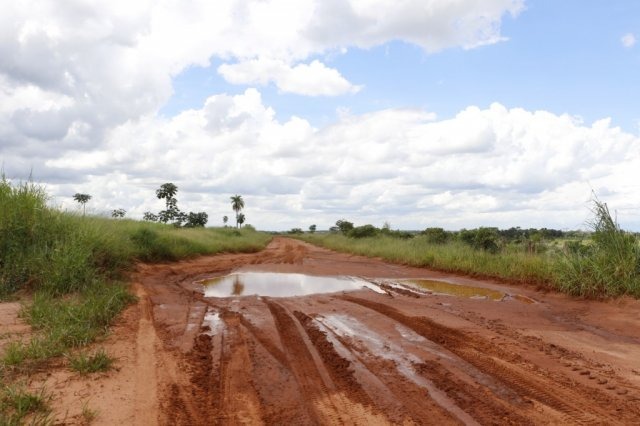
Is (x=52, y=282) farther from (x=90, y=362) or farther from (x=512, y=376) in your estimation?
(x=512, y=376)

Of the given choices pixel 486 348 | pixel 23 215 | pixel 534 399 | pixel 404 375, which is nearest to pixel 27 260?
pixel 23 215

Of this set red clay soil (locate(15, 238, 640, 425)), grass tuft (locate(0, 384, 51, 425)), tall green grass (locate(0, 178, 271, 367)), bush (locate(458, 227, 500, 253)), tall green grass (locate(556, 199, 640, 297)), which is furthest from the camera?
bush (locate(458, 227, 500, 253))

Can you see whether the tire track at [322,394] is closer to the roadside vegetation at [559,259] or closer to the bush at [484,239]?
the roadside vegetation at [559,259]

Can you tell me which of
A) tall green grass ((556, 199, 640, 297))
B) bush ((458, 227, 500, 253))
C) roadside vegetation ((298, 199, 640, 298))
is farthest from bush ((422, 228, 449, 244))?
tall green grass ((556, 199, 640, 297))

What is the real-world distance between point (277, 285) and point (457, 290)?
471 cm

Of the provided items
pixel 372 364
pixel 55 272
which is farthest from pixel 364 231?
pixel 372 364

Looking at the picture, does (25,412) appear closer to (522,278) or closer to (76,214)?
(76,214)

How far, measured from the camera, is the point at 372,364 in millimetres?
5391

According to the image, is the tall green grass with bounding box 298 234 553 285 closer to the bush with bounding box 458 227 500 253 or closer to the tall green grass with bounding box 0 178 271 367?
the bush with bounding box 458 227 500 253

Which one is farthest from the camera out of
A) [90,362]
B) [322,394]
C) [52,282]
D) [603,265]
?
[603,265]

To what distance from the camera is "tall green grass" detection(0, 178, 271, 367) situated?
556cm

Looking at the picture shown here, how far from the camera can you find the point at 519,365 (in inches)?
211

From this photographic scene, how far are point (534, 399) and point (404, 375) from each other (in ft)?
4.12

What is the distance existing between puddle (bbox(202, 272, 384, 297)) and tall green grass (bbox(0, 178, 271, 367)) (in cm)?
248
